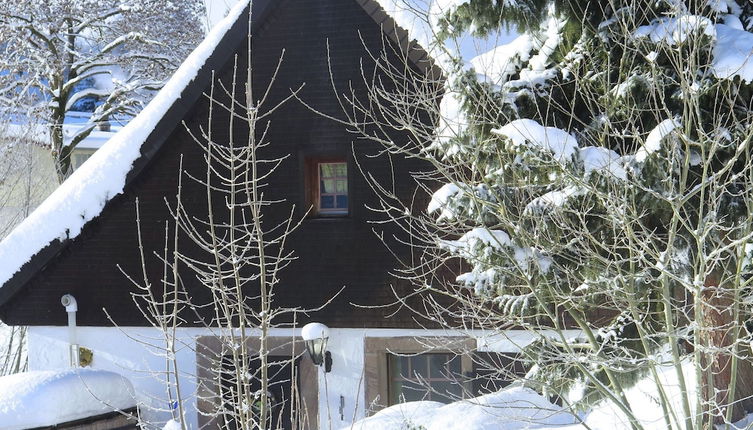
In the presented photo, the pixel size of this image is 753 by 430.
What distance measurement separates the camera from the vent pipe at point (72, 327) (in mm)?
11977

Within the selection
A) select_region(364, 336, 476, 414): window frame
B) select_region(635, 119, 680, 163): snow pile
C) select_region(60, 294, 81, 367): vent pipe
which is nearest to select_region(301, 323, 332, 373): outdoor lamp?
select_region(364, 336, 476, 414): window frame

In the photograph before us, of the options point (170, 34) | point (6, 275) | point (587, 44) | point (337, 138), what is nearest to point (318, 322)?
point (337, 138)

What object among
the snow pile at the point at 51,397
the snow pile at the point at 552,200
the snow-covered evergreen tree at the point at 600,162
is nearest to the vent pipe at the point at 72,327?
the snow pile at the point at 51,397

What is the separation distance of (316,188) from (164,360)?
→ 9.31 feet

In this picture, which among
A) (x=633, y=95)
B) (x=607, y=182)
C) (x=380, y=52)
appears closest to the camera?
(x=607, y=182)

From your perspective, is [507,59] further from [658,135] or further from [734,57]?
[734,57]

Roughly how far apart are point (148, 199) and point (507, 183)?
5561mm

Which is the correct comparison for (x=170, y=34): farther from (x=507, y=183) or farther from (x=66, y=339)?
(x=507, y=183)

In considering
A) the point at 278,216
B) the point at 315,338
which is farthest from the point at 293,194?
the point at 315,338

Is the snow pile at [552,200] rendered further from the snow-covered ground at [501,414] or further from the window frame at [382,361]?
the window frame at [382,361]

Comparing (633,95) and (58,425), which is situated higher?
(633,95)

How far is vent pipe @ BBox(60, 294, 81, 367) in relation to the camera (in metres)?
12.0

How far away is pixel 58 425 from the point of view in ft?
33.5

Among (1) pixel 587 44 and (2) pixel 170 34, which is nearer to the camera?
(1) pixel 587 44
